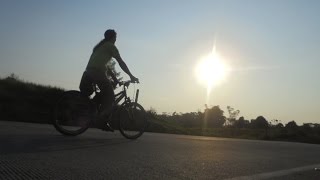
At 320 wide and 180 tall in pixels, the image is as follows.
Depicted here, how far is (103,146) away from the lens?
8.76 metres

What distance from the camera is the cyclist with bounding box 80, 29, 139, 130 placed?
34.1 ft

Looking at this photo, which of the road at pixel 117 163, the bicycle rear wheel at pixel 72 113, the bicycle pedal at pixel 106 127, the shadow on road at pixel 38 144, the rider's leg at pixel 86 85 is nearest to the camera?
the road at pixel 117 163

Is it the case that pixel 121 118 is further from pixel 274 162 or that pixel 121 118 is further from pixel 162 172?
pixel 162 172

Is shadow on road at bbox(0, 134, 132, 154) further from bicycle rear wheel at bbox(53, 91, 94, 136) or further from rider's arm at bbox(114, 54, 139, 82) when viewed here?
rider's arm at bbox(114, 54, 139, 82)

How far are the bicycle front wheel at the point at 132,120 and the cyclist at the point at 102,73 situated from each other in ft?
1.92

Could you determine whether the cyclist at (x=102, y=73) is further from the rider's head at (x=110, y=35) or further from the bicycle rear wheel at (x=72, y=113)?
the bicycle rear wheel at (x=72, y=113)

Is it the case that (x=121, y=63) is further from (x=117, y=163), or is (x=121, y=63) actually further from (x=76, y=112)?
(x=117, y=163)

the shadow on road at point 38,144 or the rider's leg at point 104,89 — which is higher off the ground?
the rider's leg at point 104,89

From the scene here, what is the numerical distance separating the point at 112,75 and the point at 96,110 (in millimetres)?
919

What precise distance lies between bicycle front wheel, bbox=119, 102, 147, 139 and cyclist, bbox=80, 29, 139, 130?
0.58 metres

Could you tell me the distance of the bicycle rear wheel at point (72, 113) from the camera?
9977 mm

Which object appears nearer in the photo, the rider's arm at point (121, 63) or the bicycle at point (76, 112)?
the bicycle at point (76, 112)

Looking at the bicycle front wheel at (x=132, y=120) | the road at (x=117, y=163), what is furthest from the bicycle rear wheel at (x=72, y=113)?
the bicycle front wheel at (x=132, y=120)

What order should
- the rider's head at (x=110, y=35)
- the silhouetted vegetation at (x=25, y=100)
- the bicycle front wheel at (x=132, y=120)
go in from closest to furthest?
the rider's head at (x=110, y=35), the bicycle front wheel at (x=132, y=120), the silhouetted vegetation at (x=25, y=100)
